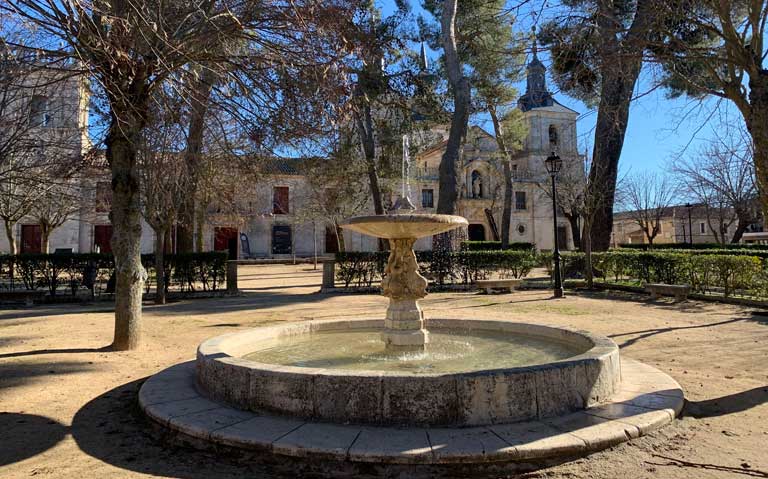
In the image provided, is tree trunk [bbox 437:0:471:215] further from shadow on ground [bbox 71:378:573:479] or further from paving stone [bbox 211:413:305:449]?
shadow on ground [bbox 71:378:573:479]

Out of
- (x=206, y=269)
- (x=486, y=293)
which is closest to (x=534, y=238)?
(x=486, y=293)

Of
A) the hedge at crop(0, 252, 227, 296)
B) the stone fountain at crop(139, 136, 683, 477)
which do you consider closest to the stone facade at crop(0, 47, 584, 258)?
the hedge at crop(0, 252, 227, 296)

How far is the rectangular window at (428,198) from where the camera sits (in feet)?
133

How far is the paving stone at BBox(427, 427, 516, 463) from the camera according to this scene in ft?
9.14

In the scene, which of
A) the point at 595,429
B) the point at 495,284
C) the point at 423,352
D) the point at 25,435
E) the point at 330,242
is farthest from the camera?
the point at 330,242

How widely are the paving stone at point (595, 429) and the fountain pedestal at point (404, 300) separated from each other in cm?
207

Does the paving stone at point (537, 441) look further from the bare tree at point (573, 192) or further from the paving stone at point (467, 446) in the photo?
the bare tree at point (573, 192)

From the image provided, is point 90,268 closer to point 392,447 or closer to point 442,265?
point 442,265

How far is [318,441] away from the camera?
296cm

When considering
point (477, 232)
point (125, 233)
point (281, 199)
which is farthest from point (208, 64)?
point (477, 232)

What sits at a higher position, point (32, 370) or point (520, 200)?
point (520, 200)

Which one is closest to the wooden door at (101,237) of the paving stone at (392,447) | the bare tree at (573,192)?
the bare tree at (573,192)

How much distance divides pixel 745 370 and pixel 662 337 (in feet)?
6.45

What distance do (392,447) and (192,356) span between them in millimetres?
4012
